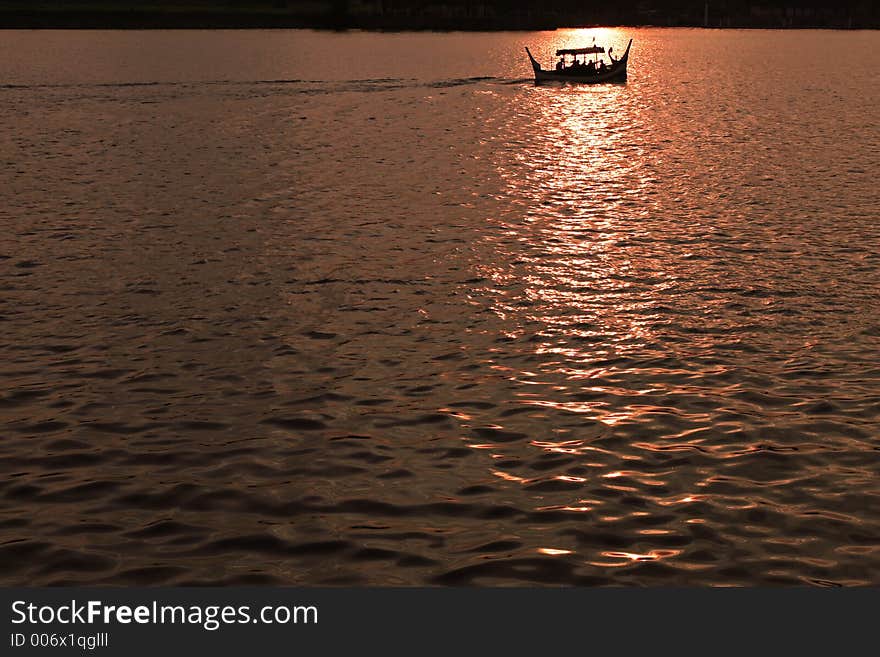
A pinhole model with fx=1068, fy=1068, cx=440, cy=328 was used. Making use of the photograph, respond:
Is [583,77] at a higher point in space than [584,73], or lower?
lower

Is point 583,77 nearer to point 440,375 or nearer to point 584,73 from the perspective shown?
point 584,73

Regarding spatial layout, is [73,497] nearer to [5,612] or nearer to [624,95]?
[5,612]

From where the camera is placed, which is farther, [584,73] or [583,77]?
[583,77]

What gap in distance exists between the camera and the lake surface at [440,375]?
15180 millimetres

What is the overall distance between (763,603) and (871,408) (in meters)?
8.06

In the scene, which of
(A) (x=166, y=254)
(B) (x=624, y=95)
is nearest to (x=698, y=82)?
(B) (x=624, y=95)

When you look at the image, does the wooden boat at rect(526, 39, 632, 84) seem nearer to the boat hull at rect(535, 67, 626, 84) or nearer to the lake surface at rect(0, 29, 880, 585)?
the boat hull at rect(535, 67, 626, 84)

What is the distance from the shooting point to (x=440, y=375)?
2219 centimetres

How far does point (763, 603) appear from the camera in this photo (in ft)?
43.8

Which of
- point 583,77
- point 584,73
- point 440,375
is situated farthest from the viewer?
point 583,77

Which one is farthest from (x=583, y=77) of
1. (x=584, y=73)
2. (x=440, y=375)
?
(x=440, y=375)

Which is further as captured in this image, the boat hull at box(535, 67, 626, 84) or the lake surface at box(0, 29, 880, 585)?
the boat hull at box(535, 67, 626, 84)

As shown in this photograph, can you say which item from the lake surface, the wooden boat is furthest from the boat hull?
the lake surface

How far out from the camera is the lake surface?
15180mm
